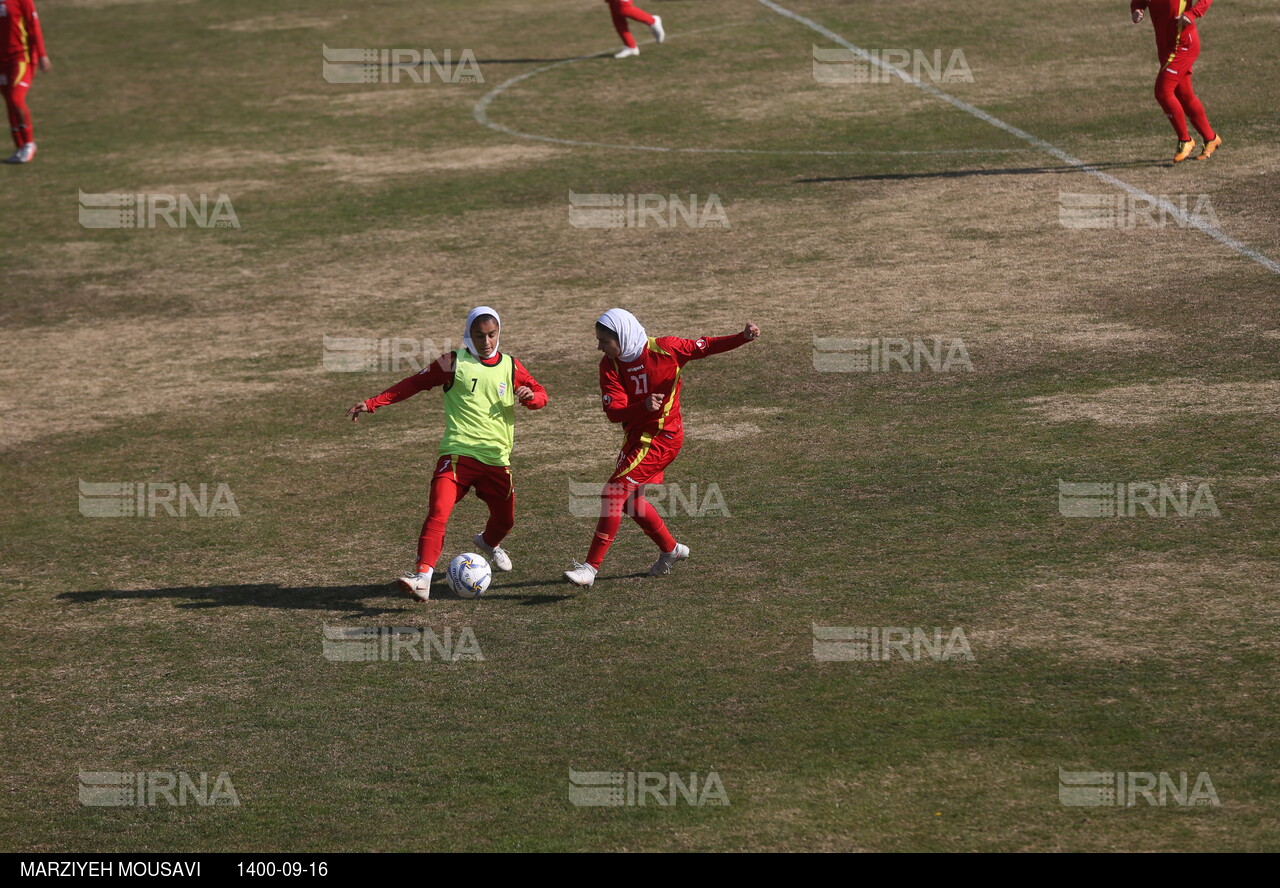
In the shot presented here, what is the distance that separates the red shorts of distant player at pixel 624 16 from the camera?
28.7 metres

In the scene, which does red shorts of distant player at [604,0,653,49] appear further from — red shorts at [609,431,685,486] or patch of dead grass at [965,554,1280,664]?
patch of dead grass at [965,554,1280,664]

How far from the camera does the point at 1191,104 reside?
798 inches

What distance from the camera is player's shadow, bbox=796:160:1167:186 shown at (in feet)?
69.4

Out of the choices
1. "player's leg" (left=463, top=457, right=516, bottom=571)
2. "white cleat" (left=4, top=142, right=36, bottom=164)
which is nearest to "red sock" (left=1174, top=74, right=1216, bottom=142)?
"player's leg" (left=463, top=457, right=516, bottom=571)

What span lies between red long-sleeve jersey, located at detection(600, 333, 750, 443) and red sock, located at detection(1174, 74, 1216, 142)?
1156cm

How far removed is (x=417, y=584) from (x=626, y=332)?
2401 mm

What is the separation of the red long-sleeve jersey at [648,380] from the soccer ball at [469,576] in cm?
149

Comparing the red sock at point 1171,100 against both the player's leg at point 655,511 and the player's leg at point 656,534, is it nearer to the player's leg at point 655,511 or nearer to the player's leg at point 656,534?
the player's leg at point 655,511

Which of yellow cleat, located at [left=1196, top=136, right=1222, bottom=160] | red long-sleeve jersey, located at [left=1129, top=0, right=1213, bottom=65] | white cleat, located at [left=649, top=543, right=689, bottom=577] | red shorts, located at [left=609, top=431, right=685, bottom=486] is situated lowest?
white cleat, located at [left=649, top=543, right=689, bottom=577]

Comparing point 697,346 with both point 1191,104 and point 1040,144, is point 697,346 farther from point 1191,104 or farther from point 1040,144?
point 1040,144

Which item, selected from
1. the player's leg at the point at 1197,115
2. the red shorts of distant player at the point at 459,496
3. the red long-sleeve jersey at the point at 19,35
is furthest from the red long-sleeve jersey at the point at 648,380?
the red long-sleeve jersey at the point at 19,35

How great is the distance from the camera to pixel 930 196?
825 inches
